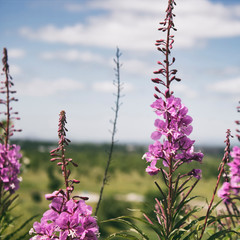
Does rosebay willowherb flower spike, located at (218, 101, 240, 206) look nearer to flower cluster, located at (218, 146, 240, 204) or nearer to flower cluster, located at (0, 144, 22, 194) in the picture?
flower cluster, located at (218, 146, 240, 204)

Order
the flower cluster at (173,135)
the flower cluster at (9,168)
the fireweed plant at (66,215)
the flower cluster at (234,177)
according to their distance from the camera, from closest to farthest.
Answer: the fireweed plant at (66,215) → the flower cluster at (173,135) → the flower cluster at (234,177) → the flower cluster at (9,168)

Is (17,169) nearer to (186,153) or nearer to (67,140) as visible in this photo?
(67,140)

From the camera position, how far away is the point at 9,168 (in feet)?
12.7

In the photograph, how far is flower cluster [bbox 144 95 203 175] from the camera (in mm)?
2729

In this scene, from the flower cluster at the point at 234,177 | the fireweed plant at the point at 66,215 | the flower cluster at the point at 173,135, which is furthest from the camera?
the flower cluster at the point at 234,177

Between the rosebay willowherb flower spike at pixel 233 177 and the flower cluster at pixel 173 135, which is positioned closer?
the flower cluster at pixel 173 135

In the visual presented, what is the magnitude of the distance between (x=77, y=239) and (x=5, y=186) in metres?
1.78

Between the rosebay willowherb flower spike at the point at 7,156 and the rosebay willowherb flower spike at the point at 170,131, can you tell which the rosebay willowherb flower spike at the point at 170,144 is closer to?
the rosebay willowherb flower spike at the point at 170,131

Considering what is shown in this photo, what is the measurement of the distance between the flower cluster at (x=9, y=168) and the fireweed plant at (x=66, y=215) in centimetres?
154

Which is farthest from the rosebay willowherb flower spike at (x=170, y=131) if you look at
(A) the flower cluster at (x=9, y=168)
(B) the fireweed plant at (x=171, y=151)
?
(A) the flower cluster at (x=9, y=168)

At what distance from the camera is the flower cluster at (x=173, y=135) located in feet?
8.95

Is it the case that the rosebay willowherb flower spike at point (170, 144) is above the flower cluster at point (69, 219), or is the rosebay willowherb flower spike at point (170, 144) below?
above

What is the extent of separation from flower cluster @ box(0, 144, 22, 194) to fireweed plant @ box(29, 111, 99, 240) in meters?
1.54

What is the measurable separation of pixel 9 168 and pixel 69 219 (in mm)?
1801
